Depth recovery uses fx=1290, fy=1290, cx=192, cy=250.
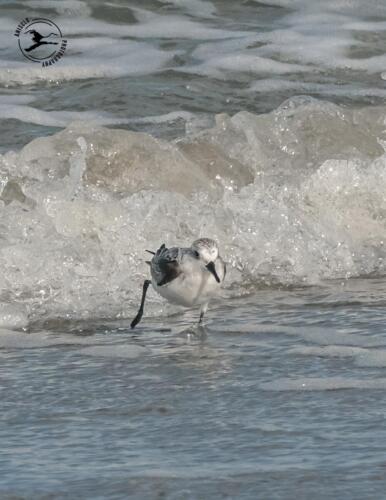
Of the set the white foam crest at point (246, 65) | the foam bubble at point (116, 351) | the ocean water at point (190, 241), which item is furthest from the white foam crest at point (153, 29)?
the foam bubble at point (116, 351)

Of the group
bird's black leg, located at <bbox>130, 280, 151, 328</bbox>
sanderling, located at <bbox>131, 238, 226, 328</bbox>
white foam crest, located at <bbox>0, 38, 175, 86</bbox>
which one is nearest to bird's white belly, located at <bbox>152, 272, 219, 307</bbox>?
sanderling, located at <bbox>131, 238, 226, 328</bbox>

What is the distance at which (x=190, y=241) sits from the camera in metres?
8.83

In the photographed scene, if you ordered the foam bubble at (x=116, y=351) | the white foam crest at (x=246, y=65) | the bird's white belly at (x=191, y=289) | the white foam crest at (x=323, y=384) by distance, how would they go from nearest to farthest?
1. the white foam crest at (x=323, y=384)
2. the foam bubble at (x=116, y=351)
3. the bird's white belly at (x=191, y=289)
4. the white foam crest at (x=246, y=65)

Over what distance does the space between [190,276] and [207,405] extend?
1.67m

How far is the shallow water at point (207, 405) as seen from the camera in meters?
4.61

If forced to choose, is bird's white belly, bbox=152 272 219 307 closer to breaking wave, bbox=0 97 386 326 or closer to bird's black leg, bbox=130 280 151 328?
bird's black leg, bbox=130 280 151 328

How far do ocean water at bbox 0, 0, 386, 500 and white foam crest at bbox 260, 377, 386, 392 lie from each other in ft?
0.06

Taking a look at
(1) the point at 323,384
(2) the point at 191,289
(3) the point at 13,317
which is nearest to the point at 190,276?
(2) the point at 191,289

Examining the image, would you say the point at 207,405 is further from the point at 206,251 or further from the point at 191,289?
the point at 206,251

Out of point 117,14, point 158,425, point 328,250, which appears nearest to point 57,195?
point 328,250
